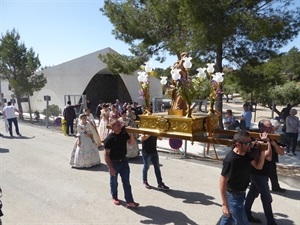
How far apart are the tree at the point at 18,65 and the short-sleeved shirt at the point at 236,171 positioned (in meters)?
23.5

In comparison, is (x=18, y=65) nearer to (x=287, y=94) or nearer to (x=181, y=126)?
(x=287, y=94)

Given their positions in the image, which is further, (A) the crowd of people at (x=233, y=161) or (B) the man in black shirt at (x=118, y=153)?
(B) the man in black shirt at (x=118, y=153)

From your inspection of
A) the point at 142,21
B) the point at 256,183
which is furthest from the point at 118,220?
the point at 142,21

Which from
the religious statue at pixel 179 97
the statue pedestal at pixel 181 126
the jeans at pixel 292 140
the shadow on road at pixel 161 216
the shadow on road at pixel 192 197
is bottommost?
the shadow on road at pixel 161 216

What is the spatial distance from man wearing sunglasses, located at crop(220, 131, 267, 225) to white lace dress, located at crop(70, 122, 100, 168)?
5343 millimetres

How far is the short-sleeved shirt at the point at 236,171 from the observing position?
3846 millimetres

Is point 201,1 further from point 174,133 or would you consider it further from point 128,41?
point 174,133

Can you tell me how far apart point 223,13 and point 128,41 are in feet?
17.3

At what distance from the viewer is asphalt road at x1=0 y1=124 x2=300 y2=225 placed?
5320mm

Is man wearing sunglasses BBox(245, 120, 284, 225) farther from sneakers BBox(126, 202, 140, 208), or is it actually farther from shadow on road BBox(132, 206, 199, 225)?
sneakers BBox(126, 202, 140, 208)

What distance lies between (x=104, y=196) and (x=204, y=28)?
19.9 feet

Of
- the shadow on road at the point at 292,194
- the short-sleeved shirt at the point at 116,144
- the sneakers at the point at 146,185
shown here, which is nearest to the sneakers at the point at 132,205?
the short-sleeved shirt at the point at 116,144

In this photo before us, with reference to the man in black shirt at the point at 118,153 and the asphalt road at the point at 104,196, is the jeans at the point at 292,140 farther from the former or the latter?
the man in black shirt at the point at 118,153

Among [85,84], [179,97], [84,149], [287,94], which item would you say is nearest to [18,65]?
[85,84]
